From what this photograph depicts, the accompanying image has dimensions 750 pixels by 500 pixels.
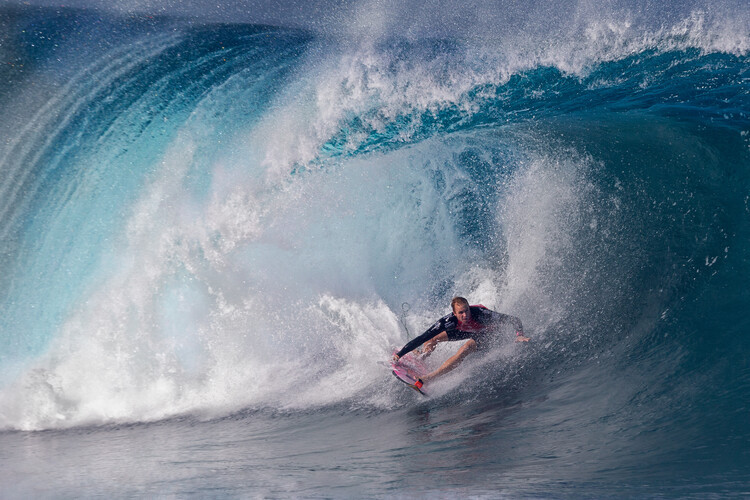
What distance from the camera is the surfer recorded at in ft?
18.0

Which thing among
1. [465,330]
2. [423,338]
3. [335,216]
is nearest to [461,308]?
[465,330]

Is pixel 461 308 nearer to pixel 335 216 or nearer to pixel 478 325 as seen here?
pixel 478 325

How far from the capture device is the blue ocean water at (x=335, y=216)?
5.82 meters

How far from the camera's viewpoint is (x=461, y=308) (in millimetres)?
5371

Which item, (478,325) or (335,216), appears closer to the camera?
(478,325)

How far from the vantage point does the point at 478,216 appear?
7.33 meters

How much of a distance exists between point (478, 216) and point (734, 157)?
333 centimetres

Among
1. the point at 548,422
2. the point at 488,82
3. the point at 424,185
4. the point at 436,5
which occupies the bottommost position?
the point at 548,422

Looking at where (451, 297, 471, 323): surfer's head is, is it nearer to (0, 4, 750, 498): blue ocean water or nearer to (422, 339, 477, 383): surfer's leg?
(422, 339, 477, 383): surfer's leg

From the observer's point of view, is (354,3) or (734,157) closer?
(734,157)

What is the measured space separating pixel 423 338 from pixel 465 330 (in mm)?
456

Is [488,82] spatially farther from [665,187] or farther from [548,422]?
[548,422]

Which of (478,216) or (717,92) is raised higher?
(717,92)

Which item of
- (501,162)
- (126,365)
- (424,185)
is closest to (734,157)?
(501,162)
